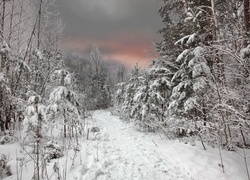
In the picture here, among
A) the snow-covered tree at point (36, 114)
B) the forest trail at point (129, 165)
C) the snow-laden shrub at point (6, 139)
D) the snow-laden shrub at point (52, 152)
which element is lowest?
the forest trail at point (129, 165)

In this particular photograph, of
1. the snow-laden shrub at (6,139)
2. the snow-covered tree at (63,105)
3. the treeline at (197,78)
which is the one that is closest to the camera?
the treeline at (197,78)

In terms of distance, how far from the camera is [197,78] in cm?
811

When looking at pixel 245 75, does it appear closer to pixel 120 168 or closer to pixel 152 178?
pixel 152 178

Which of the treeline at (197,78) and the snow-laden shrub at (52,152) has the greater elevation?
the treeline at (197,78)

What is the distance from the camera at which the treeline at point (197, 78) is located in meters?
6.26

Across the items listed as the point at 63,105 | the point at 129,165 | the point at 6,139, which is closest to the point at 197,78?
the point at 129,165

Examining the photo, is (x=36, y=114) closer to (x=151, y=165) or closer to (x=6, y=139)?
A: (x=151, y=165)

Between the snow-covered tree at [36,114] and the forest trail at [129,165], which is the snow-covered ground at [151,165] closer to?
the forest trail at [129,165]

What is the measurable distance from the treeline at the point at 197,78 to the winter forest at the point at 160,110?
0.05 m

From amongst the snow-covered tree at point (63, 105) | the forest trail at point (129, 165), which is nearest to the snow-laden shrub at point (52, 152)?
the forest trail at point (129, 165)

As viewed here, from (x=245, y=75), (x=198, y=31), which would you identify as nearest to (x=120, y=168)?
(x=245, y=75)

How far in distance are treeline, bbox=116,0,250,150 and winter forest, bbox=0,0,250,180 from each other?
0.17 feet

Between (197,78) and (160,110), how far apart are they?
4.84m

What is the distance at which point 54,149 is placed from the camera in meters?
7.08
